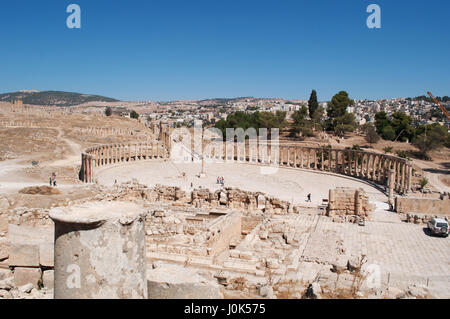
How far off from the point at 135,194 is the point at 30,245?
44.4 ft

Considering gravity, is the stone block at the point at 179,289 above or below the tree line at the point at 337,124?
below

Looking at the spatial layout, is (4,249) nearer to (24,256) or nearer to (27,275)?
(24,256)

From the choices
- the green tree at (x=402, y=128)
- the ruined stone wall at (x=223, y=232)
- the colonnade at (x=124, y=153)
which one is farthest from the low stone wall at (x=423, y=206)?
the green tree at (x=402, y=128)

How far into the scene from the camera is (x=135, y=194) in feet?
77.6

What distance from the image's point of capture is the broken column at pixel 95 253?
561cm

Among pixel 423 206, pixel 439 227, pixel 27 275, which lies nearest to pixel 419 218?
pixel 439 227

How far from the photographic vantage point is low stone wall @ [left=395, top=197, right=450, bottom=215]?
78.6 ft

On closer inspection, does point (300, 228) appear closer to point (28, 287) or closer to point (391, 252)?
point (391, 252)

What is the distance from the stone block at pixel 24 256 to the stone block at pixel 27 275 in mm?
128

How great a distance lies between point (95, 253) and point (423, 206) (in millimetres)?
24057

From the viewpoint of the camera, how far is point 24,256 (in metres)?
10.1

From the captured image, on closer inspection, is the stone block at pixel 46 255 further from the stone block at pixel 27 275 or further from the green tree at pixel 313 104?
the green tree at pixel 313 104

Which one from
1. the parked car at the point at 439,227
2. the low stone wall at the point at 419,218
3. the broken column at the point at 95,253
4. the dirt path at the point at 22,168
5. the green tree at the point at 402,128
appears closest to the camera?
the broken column at the point at 95,253
